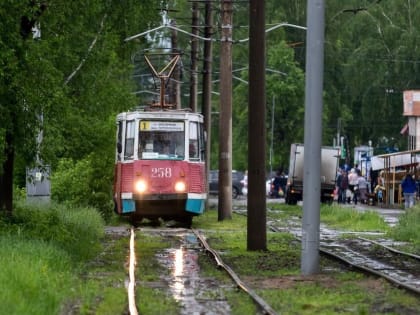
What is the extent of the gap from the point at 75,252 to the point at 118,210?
10223 millimetres

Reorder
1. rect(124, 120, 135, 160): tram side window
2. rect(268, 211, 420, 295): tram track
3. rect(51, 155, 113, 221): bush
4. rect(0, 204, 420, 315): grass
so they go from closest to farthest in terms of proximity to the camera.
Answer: rect(0, 204, 420, 315): grass < rect(268, 211, 420, 295): tram track < rect(124, 120, 135, 160): tram side window < rect(51, 155, 113, 221): bush

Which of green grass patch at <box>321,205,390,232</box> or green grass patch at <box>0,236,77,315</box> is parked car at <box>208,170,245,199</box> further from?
green grass patch at <box>0,236,77,315</box>

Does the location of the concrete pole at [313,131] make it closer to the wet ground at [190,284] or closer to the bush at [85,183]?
the wet ground at [190,284]

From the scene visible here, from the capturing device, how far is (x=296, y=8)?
63844 millimetres

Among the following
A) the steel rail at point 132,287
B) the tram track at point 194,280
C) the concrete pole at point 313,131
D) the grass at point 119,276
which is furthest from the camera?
the concrete pole at point 313,131

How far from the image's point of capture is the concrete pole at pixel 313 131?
657 inches

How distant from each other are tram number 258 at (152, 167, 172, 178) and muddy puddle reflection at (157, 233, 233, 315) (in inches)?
288

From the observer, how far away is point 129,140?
29.5 m

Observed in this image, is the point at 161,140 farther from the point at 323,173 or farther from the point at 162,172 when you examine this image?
the point at 323,173

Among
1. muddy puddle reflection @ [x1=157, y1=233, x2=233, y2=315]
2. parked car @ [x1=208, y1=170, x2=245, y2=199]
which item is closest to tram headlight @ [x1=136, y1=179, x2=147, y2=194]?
muddy puddle reflection @ [x1=157, y1=233, x2=233, y2=315]

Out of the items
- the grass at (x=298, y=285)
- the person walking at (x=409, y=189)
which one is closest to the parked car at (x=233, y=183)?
the person walking at (x=409, y=189)

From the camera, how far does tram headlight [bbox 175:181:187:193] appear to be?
29.1 m

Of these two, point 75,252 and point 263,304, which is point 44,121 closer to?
point 75,252

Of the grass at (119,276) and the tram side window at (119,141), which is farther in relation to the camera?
the tram side window at (119,141)
